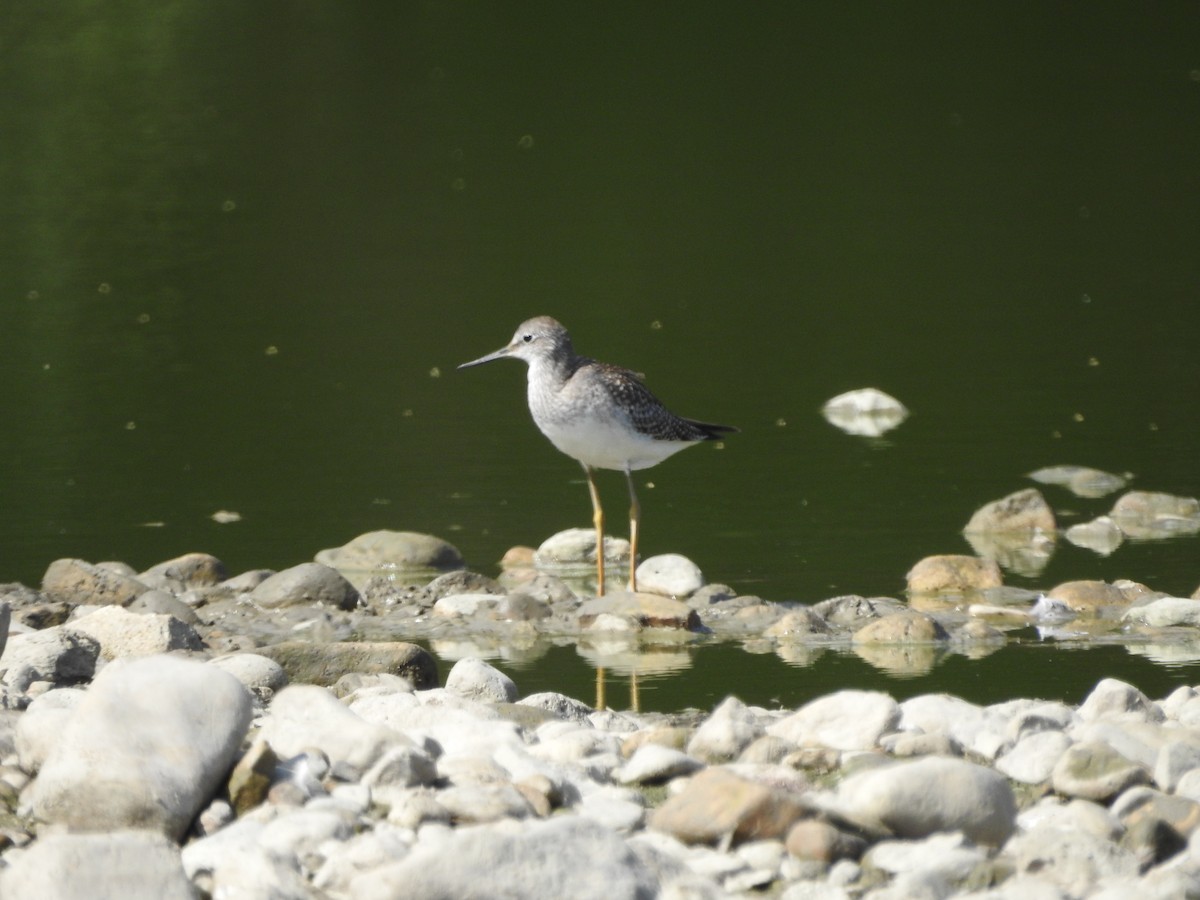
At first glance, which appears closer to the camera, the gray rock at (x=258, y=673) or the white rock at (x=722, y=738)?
the white rock at (x=722, y=738)

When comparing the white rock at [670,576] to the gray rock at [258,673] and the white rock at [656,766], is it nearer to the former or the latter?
the gray rock at [258,673]

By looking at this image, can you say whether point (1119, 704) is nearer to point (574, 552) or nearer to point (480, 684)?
point (480, 684)

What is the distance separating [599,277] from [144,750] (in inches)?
566

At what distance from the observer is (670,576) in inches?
350

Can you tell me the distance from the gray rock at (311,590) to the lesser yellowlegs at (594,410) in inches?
45.7

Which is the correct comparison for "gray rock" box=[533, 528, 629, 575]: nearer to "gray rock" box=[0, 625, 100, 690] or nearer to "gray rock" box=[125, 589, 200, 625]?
"gray rock" box=[125, 589, 200, 625]

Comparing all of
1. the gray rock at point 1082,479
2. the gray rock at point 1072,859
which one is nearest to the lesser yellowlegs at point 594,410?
the gray rock at point 1082,479

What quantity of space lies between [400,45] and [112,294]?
62.8 ft

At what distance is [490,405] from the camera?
13.9 metres

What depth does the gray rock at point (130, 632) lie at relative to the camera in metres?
7.31

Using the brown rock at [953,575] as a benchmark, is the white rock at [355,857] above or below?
above

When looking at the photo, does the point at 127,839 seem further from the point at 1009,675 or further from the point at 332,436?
the point at 332,436

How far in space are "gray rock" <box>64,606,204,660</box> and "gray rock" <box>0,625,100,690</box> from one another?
24cm

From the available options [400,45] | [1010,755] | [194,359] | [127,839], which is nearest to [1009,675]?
[1010,755]
